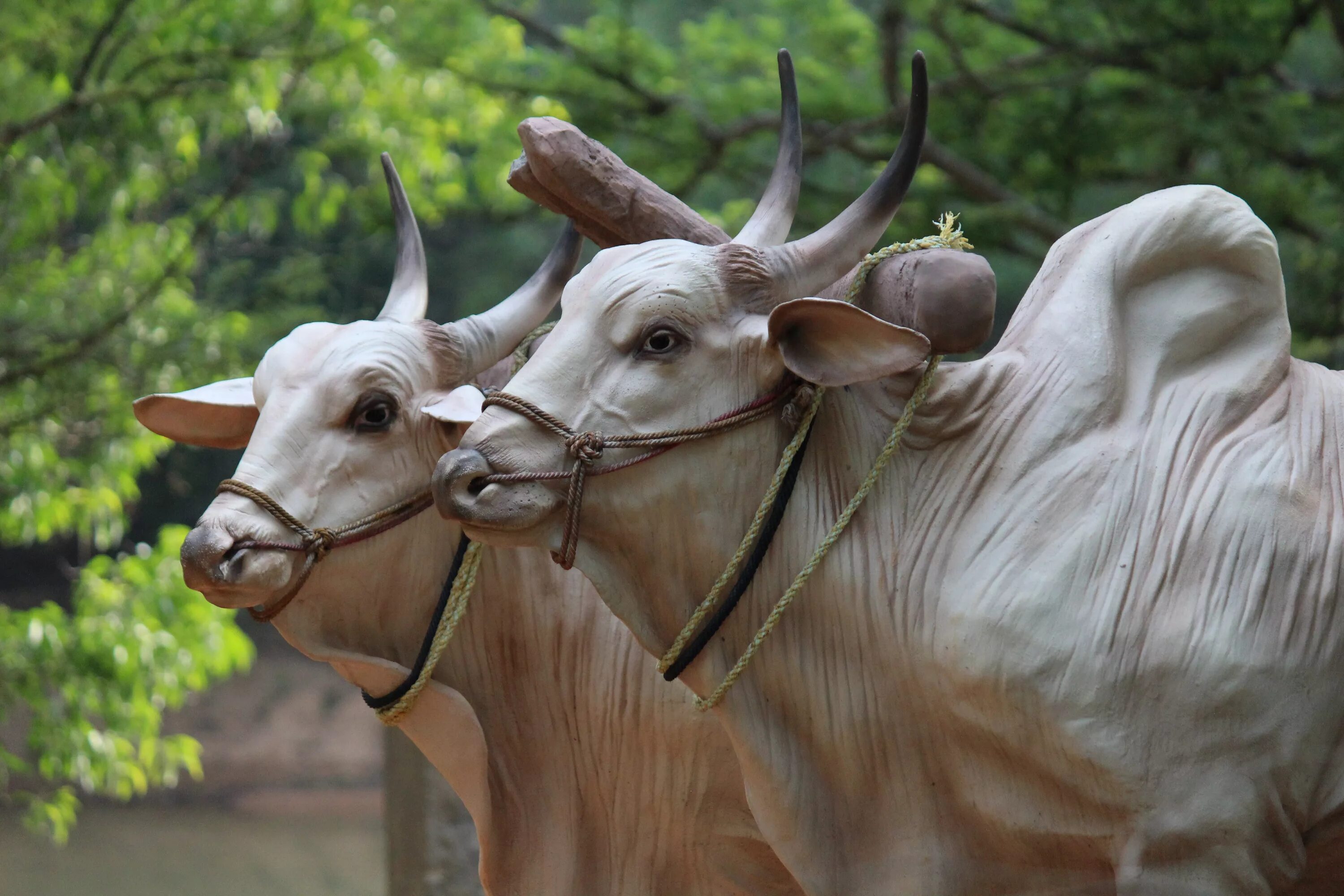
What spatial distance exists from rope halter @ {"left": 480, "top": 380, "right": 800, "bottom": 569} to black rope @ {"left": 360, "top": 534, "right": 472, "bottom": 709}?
69 cm


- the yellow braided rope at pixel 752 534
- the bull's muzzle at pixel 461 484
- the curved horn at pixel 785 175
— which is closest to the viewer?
the bull's muzzle at pixel 461 484

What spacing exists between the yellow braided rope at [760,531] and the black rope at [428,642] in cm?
71

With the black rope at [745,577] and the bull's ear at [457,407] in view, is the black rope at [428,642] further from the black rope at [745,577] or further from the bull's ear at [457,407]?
the black rope at [745,577]

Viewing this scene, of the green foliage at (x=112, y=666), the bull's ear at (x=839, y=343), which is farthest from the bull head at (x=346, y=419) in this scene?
the green foliage at (x=112, y=666)

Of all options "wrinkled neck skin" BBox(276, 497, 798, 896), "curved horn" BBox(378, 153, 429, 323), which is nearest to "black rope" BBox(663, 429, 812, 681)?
"wrinkled neck skin" BBox(276, 497, 798, 896)

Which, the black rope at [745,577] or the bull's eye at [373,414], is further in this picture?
the bull's eye at [373,414]

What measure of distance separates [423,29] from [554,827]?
15.3 feet

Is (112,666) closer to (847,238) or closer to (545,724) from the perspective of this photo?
(545,724)

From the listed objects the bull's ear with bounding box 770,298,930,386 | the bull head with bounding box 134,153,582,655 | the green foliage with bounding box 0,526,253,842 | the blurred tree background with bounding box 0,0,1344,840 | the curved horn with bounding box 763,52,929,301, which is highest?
the curved horn with bounding box 763,52,929,301

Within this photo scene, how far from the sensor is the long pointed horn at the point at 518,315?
9.71 ft

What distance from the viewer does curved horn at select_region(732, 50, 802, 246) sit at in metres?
2.37

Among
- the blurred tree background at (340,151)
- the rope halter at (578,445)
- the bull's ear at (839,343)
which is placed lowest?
the blurred tree background at (340,151)

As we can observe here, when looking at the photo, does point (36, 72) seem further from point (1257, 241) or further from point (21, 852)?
point (21, 852)

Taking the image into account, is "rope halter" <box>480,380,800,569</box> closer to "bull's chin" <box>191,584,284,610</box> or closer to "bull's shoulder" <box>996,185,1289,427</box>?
"bull's shoulder" <box>996,185,1289,427</box>
